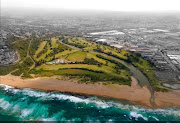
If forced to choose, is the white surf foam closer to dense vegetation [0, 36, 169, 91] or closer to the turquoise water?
the turquoise water

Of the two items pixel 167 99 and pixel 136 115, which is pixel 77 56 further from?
pixel 167 99

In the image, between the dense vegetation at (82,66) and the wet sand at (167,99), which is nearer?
the wet sand at (167,99)

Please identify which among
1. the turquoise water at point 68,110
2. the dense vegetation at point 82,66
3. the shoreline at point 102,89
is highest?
the dense vegetation at point 82,66

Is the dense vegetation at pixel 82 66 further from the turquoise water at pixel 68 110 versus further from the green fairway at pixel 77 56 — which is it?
the turquoise water at pixel 68 110

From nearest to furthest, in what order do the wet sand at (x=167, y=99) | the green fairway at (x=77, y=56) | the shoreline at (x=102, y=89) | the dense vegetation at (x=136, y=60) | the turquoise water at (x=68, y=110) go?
the turquoise water at (x=68, y=110) → the wet sand at (x=167, y=99) → the shoreline at (x=102, y=89) → the dense vegetation at (x=136, y=60) → the green fairway at (x=77, y=56)

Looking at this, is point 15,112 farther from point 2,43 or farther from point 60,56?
point 2,43

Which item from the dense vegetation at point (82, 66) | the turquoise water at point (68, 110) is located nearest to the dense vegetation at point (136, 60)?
the dense vegetation at point (82, 66)

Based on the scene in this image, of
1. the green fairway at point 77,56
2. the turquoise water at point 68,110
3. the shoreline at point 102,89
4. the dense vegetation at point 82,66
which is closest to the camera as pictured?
the turquoise water at point 68,110

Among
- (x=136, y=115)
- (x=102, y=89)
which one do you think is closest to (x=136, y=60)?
(x=102, y=89)
